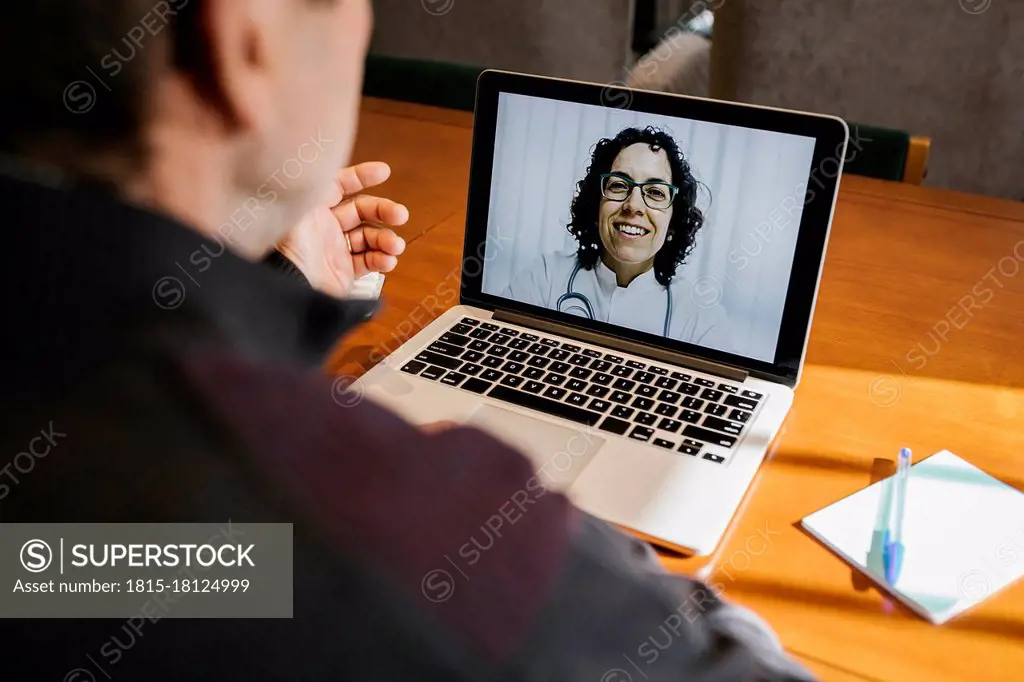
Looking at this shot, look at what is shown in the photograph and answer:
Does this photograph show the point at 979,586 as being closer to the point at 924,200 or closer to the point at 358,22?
the point at 358,22

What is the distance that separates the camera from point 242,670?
0.34 meters

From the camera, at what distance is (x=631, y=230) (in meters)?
0.93

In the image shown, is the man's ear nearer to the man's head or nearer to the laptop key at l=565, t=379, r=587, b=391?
the man's head

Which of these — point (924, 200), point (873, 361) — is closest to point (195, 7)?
point (873, 361)

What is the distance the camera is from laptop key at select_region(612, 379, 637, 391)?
2.92 ft

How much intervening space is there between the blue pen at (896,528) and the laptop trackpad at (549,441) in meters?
0.26

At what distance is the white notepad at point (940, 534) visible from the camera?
0.67m

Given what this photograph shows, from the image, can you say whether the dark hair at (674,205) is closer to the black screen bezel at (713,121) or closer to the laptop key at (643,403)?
the black screen bezel at (713,121)

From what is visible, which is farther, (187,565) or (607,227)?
(607,227)

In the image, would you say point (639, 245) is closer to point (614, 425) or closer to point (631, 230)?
point (631, 230)

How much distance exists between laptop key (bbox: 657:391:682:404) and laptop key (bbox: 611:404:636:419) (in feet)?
0.12

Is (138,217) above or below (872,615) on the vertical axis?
above

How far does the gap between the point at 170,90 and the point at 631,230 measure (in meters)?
0.62

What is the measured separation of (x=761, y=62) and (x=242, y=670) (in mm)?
2397
